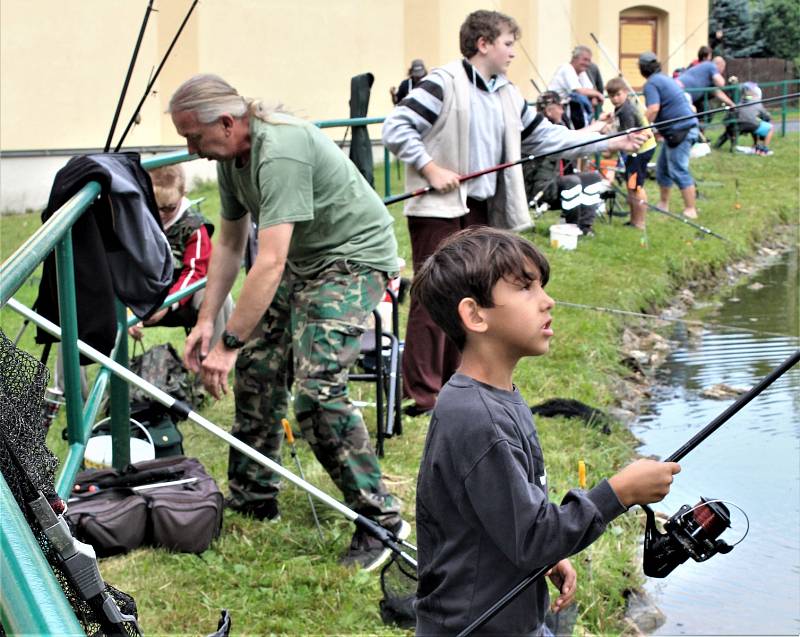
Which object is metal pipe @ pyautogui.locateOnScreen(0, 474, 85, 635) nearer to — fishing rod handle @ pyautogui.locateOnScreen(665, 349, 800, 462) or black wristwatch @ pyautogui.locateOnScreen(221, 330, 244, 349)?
fishing rod handle @ pyautogui.locateOnScreen(665, 349, 800, 462)

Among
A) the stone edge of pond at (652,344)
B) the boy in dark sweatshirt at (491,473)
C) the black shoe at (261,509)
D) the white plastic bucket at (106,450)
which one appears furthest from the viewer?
the white plastic bucket at (106,450)

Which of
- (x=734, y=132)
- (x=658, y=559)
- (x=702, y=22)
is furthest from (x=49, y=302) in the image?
(x=702, y=22)

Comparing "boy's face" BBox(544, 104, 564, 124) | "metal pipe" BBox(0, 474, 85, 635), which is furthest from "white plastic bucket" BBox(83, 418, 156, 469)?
"boy's face" BBox(544, 104, 564, 124)

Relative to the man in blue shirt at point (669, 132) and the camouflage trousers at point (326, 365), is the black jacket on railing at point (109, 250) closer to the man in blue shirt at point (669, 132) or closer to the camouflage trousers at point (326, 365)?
the camouflage trousers at point (326, 365)

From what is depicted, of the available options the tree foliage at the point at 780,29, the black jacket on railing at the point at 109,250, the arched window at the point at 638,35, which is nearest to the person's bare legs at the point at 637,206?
the black jacket on railing at the point at 109,250

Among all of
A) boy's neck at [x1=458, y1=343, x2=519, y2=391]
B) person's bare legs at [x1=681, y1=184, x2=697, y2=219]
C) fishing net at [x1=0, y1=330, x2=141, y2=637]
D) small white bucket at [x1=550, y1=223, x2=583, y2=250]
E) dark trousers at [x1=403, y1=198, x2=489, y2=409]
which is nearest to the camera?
fishing net at [x1=0, y1=330, x2=141, y2=637]

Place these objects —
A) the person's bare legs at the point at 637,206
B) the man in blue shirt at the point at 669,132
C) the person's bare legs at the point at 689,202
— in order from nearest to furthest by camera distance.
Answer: the person's bare legs at the point at 637,206, the man in blue shirt at the point at 669,132, the person's bare legs at the point at 689,202

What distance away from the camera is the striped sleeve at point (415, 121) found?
5605 millimetres

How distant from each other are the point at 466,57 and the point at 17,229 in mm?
8013

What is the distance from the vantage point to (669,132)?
1276 cm

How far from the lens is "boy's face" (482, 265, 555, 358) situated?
7.38 feet

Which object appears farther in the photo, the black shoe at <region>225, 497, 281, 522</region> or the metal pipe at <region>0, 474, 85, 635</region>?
the black shoe at <region>225, 497, 281, 522</region>

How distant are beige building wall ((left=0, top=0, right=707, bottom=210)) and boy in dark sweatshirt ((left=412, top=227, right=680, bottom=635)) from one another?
41.2 ft

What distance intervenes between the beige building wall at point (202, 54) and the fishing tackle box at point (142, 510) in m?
10.8
